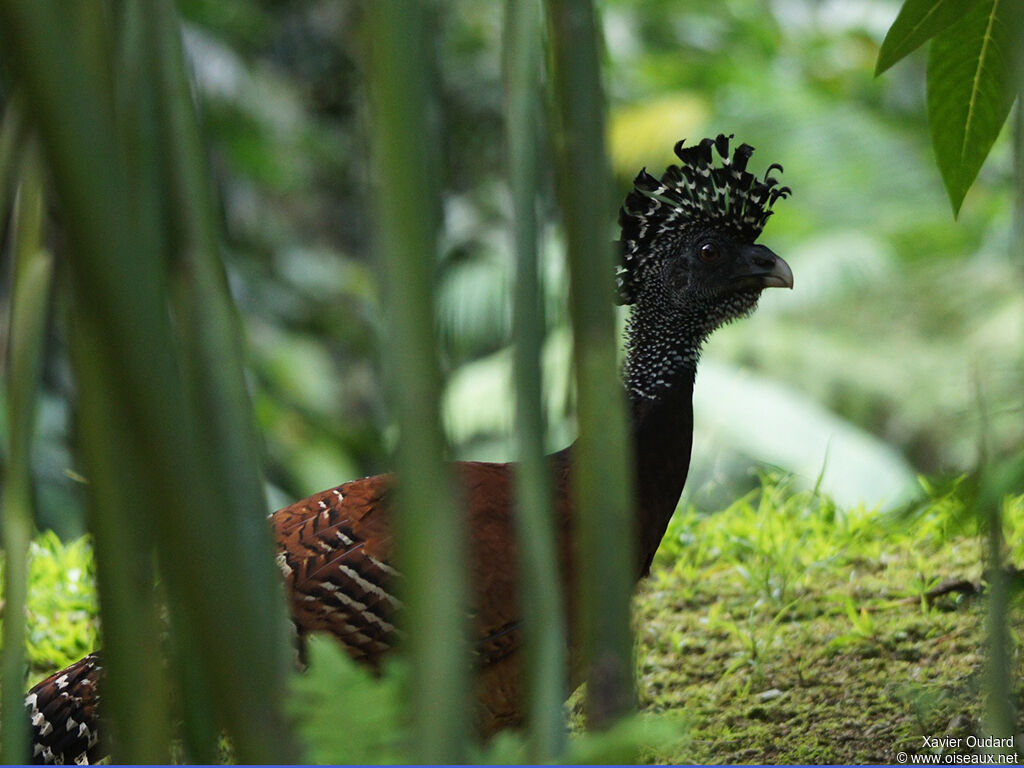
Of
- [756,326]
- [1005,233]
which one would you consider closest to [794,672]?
[756,326]

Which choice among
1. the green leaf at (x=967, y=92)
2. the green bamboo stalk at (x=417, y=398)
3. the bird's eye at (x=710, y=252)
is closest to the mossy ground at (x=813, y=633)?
the green leaf at (x=967, y=92)

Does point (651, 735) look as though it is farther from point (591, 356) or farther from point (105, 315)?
point (105, 315)

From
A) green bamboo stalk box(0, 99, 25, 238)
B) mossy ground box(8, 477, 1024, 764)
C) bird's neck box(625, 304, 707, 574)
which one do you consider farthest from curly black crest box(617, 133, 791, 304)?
green bamboo stalk box(0, 99, 25, 238)

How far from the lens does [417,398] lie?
0.64 meters

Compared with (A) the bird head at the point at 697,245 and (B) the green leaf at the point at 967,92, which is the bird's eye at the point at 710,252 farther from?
(B) the green leaf at the point at 967,92

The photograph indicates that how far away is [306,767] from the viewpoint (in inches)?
24.1

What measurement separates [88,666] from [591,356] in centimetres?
142

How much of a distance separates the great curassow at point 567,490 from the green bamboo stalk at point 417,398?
1.07 meters

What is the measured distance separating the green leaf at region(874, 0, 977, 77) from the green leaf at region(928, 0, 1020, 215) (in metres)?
0.10

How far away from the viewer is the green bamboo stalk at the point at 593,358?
2.19ft

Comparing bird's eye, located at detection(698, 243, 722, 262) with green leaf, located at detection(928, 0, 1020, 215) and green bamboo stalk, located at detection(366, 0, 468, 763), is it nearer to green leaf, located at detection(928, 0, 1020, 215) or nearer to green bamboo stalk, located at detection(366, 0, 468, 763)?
green leaf, located at detection(928, 0, 1020, 215)

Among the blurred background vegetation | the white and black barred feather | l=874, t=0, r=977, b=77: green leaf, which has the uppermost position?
the blurred background vegetation

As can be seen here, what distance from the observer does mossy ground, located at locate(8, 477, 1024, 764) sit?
192cm

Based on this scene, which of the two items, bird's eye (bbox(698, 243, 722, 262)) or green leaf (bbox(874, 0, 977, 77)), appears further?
bird's eye (bbox(698, 243, 722, 262))
